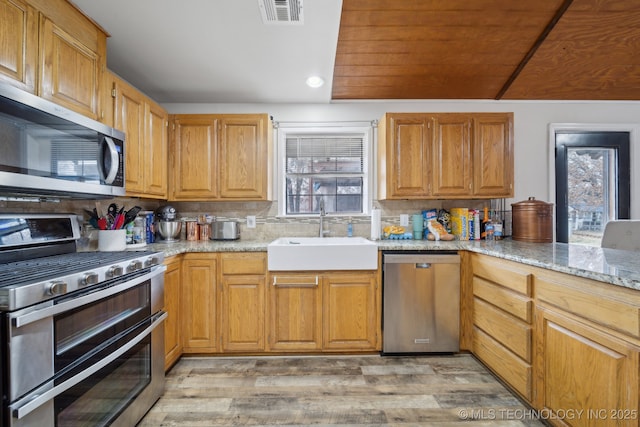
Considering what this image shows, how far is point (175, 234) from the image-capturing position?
2.65m

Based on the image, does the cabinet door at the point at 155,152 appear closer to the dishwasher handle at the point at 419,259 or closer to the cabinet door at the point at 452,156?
the dishwasher handle at the point at 419,259

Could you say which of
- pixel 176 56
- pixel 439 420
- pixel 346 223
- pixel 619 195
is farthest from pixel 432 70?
pixel 439 420

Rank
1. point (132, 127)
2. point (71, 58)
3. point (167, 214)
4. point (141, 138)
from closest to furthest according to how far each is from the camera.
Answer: point (71, 58) → point (132, 127) → point (141, 138) → point (167, 214)

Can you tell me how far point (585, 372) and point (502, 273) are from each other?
2.24 feet

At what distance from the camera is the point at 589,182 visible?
2.94 m

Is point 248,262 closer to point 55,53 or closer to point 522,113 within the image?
point 55,53

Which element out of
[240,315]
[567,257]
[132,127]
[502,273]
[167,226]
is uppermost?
[132,127]

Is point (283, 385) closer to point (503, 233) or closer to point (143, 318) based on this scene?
point (143, 318)

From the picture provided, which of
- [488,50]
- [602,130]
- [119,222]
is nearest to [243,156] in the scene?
[119,222]

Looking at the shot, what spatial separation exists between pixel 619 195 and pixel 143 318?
4290 mm

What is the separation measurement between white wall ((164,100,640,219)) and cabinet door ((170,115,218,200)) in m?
0.42

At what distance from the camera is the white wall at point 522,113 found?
116 inches

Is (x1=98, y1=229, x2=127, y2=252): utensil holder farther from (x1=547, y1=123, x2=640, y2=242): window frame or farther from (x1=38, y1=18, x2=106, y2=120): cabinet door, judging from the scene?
(x1=547, y1=123, x2=640, y2=242): window frame

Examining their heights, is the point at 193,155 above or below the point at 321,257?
above
